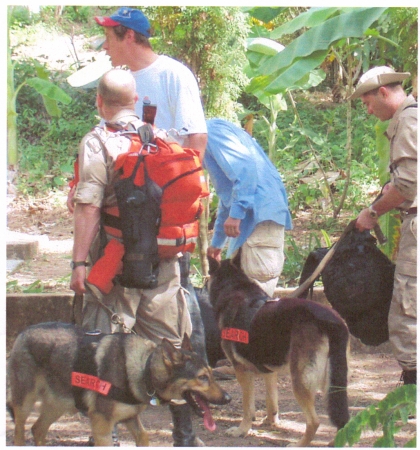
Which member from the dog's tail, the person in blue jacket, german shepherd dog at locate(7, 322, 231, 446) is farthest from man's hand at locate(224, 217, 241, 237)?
german shepherd dog at locate(7, 322, 231, 446)

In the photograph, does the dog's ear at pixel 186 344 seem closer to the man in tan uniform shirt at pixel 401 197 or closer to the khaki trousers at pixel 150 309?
the khaki trousers at pixel 150 309

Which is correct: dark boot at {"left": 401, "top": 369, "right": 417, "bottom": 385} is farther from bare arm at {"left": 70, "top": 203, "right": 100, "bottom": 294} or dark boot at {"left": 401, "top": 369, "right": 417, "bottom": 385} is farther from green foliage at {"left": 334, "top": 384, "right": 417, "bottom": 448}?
bare arm at {"left": 70, "top": 203, "right": 100, "bottom": 294}

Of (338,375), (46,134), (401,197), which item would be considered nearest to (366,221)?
(401,197)

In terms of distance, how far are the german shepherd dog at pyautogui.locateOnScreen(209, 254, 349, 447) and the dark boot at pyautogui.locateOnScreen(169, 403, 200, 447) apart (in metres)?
0.61

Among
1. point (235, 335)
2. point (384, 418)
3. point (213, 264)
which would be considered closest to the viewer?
point (384, 418)

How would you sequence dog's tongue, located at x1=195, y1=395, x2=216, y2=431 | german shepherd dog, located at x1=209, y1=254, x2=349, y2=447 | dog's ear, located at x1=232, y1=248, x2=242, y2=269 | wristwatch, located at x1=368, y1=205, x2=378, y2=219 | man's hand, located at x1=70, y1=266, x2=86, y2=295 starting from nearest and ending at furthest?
dog's tongue, located at x1=195, y1=395, x2=216, y2=431 < man's hand, located at x1=70, y1=266, x2=86, y2=295 < german shepherd dog, located at x1=209, y1=254, x2=349, y2=447 < wristwatch, located at x1=368, y1=205, x2=378, y2=219 < dog's ear, located at x1=232, y1=248, x2=242, y2=269

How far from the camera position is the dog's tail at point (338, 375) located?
4.02 meters

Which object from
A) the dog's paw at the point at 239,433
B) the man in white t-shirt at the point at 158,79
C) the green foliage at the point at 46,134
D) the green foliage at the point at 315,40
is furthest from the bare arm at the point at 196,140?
the green foliage at the point at 46,134

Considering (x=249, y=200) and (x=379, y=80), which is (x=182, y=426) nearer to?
(x=249, y=200)

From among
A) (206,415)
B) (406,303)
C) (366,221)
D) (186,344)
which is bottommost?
(206,415)

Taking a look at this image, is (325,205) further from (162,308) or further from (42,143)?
(162,308)

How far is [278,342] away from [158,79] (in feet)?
5.41

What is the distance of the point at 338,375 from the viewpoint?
405cm

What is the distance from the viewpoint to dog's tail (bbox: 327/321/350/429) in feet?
13.2
